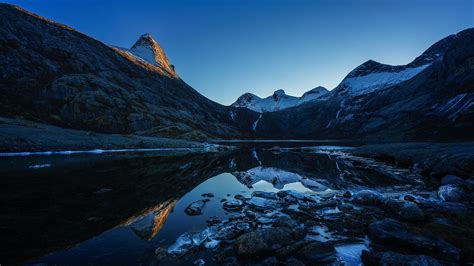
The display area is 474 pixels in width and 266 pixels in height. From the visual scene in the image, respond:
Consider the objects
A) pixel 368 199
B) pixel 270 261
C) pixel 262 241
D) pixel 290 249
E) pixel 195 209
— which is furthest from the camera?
pixel 368 199

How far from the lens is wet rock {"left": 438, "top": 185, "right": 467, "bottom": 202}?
53.8ft

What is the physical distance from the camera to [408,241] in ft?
30.8

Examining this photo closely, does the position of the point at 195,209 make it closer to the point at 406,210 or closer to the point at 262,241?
the point at 262,241

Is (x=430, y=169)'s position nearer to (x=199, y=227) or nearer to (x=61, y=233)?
→ (x=199, y=227)

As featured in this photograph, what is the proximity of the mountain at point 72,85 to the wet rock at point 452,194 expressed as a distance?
102 metres

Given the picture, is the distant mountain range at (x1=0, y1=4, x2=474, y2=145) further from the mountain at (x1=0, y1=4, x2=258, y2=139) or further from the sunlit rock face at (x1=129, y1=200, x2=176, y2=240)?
the sunlit rock face at (x1=129, y1=200, x2=176, y2=240)

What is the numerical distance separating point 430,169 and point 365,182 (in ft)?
33.0

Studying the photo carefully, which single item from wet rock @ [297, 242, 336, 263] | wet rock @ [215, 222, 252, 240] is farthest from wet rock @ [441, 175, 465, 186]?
wet rock @ [215, 222, 252, 240]

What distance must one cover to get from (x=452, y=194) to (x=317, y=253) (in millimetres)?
14970

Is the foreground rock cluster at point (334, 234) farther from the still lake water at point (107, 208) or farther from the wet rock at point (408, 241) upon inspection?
the still lake water at point (107, 208)

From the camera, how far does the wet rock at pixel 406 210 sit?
494 inches

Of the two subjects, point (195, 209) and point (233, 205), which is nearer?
point (195, 209)

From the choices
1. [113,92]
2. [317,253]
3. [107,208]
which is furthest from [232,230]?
[113,92]

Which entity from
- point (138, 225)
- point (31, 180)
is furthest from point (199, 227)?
point (31, 180)
